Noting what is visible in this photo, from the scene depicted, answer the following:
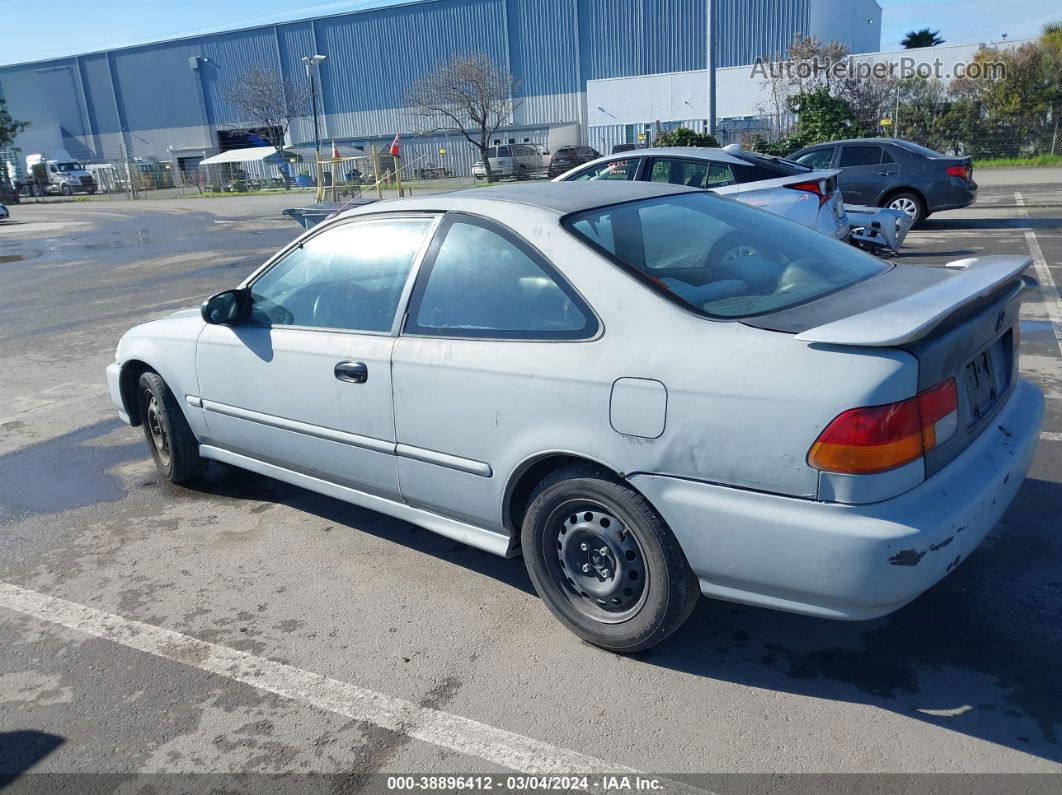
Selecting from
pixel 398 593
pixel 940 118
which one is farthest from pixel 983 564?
pixel 940 118

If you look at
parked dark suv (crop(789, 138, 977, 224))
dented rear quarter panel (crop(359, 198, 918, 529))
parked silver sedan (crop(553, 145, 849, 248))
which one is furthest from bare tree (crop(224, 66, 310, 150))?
dented rear quarter panel (crop(359, 198, 918, 529))

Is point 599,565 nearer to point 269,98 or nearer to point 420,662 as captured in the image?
point 420,662

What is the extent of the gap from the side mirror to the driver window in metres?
0.07

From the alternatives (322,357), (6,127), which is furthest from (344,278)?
(6,127)

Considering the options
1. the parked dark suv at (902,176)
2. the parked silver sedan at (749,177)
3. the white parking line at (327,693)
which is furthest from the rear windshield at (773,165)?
the white parking line at (327,693)

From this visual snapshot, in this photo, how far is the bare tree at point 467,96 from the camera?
166ft

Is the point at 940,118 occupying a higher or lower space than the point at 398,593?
higher

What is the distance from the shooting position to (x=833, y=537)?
101 inches

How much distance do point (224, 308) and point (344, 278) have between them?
71 centimetres

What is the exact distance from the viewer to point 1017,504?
13.8 ft

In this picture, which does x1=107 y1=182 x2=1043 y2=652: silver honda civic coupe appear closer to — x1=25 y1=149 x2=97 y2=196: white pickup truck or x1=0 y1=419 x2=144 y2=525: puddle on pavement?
x1=0 y1=419 x2=144 y2=525: puddle on pavement

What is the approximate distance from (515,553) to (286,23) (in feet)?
215

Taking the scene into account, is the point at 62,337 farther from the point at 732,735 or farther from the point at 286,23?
the point at 286,23

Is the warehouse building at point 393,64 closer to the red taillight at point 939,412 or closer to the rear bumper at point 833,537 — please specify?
the red taillight at point 939,412
